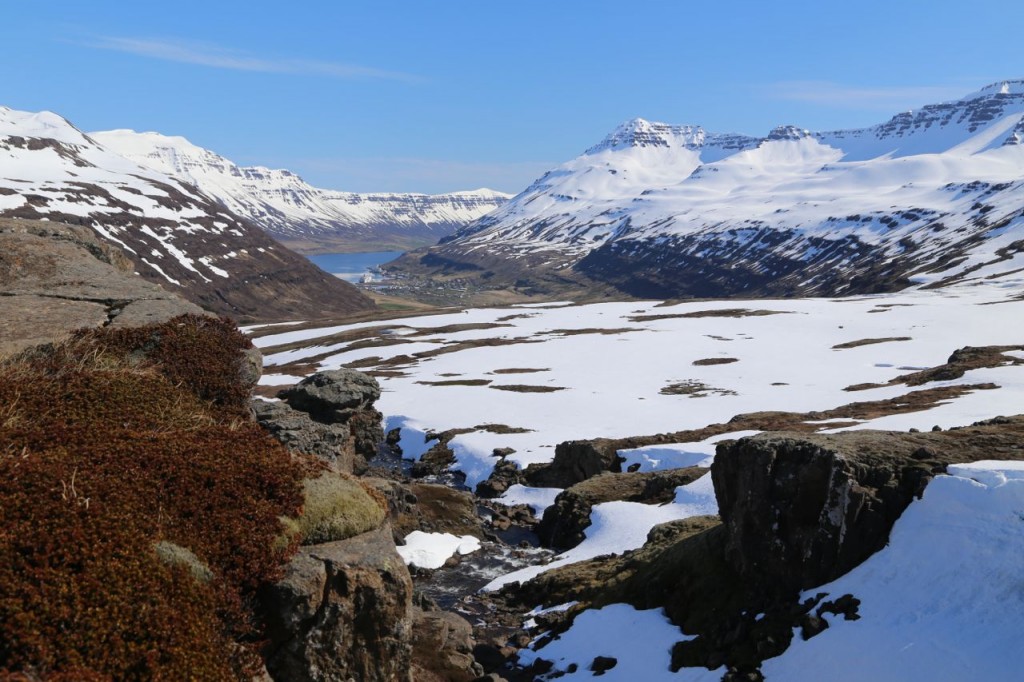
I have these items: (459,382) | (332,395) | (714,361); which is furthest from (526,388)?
(332,395)

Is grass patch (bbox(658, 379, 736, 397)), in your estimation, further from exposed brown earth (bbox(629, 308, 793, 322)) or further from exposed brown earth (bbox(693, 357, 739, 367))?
exposed brown earth (bbox(629, 308, 793, 322))

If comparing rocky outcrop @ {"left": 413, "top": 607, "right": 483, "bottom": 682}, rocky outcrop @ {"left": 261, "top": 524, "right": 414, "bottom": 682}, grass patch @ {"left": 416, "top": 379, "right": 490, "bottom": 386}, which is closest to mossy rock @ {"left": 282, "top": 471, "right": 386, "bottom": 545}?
rocky outcrop @ {"left": 261, "top": 524, "right": 414, "bottom": 682}

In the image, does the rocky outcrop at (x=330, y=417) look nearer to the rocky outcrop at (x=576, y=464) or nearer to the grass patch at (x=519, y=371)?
the rocky outcrop at (x=576, y=464)

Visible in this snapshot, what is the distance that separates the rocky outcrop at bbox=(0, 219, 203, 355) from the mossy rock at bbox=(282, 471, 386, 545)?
335 inches

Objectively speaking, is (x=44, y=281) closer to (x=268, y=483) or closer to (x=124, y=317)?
(x=124, y=317)

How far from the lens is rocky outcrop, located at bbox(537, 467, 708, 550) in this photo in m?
36.8

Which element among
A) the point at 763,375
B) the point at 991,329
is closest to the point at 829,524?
the point at 763,375

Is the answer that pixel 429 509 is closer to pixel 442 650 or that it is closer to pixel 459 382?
pixel 442 650

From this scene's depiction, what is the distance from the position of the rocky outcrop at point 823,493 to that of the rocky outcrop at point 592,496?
14.5 meters

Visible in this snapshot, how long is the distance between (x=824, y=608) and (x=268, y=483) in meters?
13.7

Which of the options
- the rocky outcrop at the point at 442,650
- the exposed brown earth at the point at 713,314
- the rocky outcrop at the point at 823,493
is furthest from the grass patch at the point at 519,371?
the rocky outcrop at the point at 823,493

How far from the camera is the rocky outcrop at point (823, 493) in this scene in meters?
19.0

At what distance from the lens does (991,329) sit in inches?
3164

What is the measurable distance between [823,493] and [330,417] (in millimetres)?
26556
